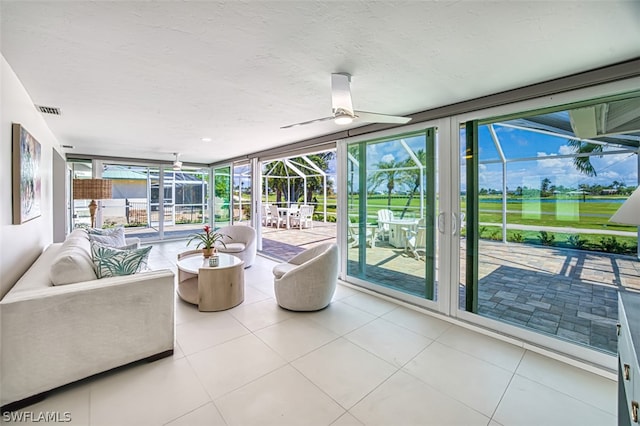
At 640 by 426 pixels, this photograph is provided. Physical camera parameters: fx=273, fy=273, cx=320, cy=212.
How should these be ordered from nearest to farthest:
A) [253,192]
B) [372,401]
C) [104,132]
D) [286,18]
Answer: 1. [286,18]
2. [372,401]
3. [104,132]
4. [253,192]

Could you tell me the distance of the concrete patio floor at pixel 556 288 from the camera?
7.88ft

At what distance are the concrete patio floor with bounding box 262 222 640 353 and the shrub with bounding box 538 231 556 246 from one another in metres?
0.05

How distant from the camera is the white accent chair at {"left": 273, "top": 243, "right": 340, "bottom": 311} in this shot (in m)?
3.16

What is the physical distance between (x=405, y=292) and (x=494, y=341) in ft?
3.68

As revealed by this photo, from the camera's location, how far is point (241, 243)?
5309 millimetres

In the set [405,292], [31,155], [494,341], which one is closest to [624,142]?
[494,341]

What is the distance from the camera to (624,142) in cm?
222

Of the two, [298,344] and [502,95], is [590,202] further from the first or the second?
[298,344]

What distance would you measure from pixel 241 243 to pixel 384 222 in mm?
2822

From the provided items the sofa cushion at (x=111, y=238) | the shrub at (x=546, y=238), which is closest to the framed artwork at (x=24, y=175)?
the sofa cushion at (x=111, y=238)

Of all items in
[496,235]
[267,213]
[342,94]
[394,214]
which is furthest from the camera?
[267,213]

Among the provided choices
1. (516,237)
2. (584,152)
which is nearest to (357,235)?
(516,237)

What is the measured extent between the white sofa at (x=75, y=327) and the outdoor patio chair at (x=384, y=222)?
280 centimetres

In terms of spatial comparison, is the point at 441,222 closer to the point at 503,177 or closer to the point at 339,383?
the point at 503,177
